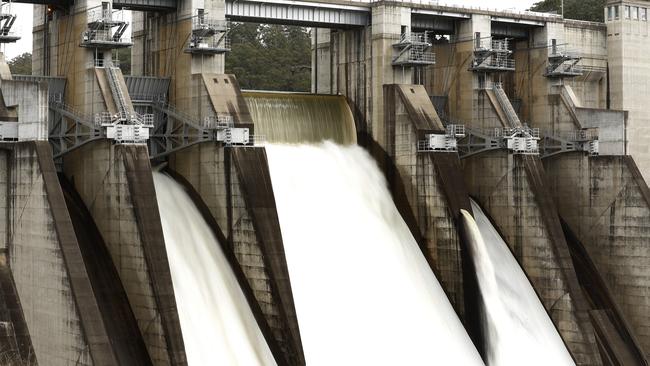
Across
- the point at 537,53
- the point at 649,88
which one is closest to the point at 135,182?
the point at 537,53

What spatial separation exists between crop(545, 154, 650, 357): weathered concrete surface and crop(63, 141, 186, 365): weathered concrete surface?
25.7 metres

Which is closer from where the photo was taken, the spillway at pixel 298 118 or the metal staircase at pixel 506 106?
the spillway at pixel 298 118

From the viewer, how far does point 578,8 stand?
306ft

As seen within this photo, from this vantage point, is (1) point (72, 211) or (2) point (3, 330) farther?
(1) point (72, 211)

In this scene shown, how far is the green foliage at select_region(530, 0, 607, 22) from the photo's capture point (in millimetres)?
90438

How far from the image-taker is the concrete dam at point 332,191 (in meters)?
36.6

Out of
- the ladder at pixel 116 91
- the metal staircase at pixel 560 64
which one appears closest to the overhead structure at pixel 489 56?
the metal staircase at pixel 560 64

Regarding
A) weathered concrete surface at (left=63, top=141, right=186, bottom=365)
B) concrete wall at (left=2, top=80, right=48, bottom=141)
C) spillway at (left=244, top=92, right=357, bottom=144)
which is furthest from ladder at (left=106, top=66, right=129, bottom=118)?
spillway at (left=244, top=92, right=357, bottom=144)

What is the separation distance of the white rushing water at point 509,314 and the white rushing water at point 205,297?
453 inches

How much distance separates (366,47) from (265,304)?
16.8 metres

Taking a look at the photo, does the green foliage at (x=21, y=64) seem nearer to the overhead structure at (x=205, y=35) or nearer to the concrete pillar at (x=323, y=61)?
the concrete pillar at (x=323, y=61)

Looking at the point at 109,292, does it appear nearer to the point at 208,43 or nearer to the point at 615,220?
the point at 208,43

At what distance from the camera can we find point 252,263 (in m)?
41.0

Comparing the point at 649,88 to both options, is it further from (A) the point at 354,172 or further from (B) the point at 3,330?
(B) the point at 3,330
